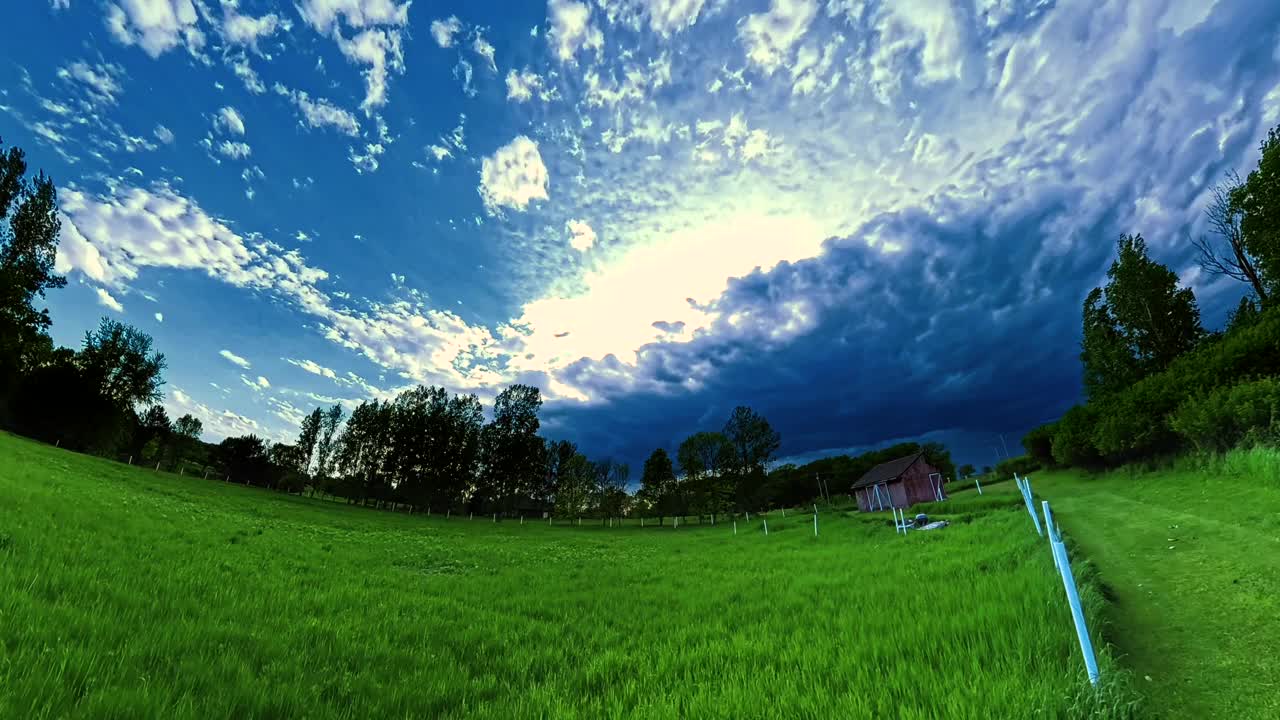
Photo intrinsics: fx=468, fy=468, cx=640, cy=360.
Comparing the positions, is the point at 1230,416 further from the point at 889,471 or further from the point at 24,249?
the point at 24,249

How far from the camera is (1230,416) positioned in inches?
714

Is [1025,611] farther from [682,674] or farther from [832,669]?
[682,674]

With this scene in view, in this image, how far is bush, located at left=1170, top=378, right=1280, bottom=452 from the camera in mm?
16484

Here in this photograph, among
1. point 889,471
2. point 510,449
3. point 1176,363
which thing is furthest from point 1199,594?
point 510,449

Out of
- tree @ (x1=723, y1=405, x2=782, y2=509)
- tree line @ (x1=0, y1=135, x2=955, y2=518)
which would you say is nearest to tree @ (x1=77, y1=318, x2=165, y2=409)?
tree line @ (x1=0, y1=135, x2=955, y2=518)

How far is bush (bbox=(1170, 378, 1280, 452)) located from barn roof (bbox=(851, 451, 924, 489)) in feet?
121

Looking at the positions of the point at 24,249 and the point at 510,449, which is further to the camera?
the point at 510,449

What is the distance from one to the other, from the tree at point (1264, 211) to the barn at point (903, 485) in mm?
31993

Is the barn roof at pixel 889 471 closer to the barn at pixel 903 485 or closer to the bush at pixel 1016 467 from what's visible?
the barn at pixel 903 485

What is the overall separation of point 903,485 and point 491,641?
195ft

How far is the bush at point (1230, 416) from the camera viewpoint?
16.5 m

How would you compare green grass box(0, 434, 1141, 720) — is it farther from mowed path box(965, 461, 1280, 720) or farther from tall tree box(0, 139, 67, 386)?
tall tree box(0, 139, 67, 386)

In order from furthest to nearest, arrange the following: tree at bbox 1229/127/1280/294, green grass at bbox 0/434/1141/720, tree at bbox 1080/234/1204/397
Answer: tree at bbox 1080/234/1204/397 < tree at bbox 1229/127/1280/294 < green grass at bbox 0/434/1141/720

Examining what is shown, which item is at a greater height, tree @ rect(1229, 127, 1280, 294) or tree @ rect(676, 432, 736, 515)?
tree @ rect(1229, 127, 1280, 294)
